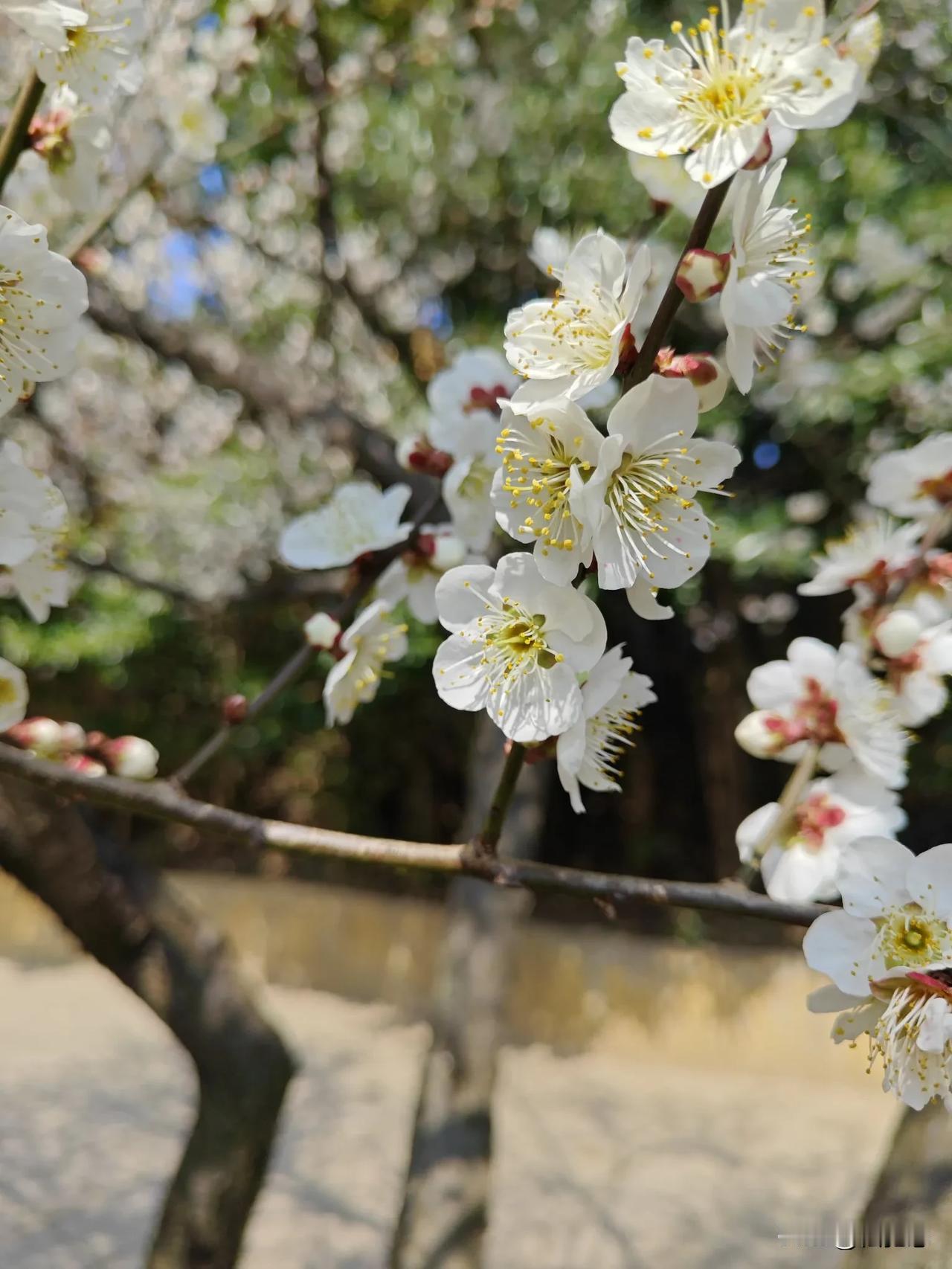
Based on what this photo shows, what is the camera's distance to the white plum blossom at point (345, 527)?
705mm

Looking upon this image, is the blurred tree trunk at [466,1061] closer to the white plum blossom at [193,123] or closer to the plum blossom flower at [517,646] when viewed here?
the plum blossom flower at [517,646]

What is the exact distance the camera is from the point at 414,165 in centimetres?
292

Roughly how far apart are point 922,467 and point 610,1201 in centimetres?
195

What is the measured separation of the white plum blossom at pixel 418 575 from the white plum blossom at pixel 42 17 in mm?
368

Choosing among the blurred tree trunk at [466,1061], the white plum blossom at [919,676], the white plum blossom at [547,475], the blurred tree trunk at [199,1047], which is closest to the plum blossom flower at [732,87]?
the white plum blossom at [547,475]

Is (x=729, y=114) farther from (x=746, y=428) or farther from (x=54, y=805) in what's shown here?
(x=746, y=428)

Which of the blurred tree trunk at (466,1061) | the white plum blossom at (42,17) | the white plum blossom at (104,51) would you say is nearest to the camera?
the white plum blossom at (42,17)

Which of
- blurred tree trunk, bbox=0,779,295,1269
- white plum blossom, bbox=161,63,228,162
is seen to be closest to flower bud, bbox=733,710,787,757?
blurred tree trunk, bbox=0,779,295,1269

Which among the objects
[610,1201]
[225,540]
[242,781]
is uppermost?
[225,540]

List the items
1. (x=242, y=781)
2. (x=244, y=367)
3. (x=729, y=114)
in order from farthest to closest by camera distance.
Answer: (x=242, y=781) → (x=244, y=367) → (x=729, y=114)

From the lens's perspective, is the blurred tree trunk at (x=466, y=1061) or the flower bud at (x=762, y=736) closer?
the flower bud at (x=762, y=736)

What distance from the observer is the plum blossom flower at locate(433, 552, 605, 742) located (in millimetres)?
435

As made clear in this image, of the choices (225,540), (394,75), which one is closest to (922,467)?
(394,75)

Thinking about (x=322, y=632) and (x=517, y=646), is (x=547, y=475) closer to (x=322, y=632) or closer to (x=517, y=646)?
(x=517, y=646)
